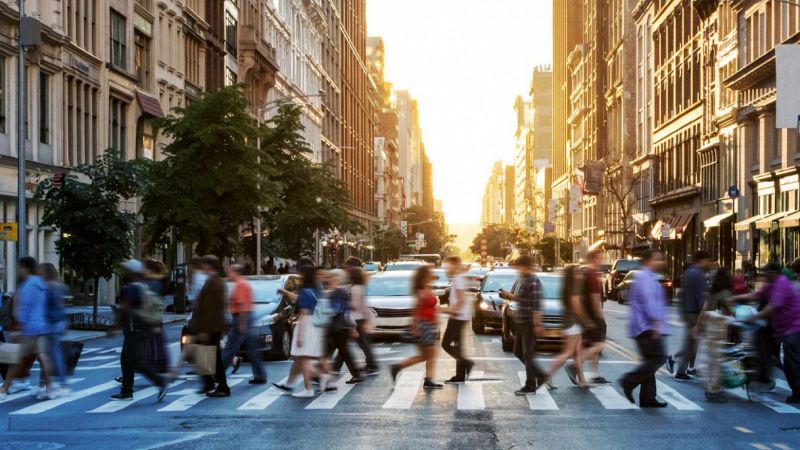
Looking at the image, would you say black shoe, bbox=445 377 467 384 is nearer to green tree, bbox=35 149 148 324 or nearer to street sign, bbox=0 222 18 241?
street sign, bbox=0 222 18 241

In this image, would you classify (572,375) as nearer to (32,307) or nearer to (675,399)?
(675,399)

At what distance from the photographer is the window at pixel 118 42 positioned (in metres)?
44.6

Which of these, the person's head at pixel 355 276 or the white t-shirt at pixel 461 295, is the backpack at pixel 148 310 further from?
the white t-shirt at pixel 461 295

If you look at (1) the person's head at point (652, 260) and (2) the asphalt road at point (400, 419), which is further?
(1) the person's head at point (652, 260)

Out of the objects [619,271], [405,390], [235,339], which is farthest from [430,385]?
[619,271]

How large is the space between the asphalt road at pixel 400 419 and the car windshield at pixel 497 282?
1128 centimetres

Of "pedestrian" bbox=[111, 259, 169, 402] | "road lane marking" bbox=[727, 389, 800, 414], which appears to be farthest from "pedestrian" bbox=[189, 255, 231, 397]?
"road lane marking" bbox=[727, 389, 800, 414]

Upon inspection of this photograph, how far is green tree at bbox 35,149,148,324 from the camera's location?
102 feet

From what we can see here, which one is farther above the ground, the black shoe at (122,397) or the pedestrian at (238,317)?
the pedestrian at (238,317)

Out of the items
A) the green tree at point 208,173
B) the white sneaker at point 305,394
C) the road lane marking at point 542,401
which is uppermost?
the green tree at point 208,173

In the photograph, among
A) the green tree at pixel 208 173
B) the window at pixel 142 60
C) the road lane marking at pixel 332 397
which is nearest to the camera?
the road lane marking at pixel 332 397

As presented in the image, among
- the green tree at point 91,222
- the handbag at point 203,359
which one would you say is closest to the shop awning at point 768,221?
the green tree at point 91,222

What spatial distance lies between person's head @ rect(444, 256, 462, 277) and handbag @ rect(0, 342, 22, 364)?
597 centimetres

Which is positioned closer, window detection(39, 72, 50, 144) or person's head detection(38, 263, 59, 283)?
person's head detection(38, 263, 59, 283)
